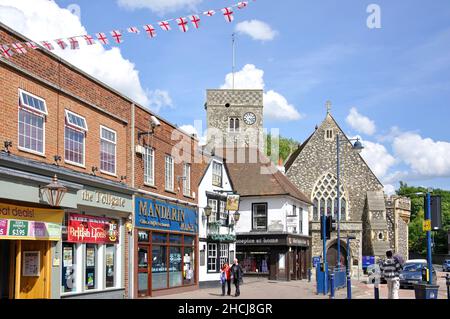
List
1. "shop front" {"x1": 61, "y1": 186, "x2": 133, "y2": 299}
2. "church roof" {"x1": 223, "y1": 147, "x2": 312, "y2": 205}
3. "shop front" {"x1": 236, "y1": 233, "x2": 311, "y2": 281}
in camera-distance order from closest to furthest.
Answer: "shop front" {"x1": 61, "y1": 186, "x2": 133, "y2": 299} < "shop front" {"x1": 236, "y1": 233, "x2": 311, "y2": 281} < "church roof" {"x1": 223, "y1": 147, "x2": 312, "y2": 205}

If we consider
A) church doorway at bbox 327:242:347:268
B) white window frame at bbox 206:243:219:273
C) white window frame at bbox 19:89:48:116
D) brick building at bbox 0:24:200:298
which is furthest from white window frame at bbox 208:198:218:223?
church doorway at bbox 327:242:347:268

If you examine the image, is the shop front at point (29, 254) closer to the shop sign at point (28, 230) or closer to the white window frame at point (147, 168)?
the shop sign at point (28, 230)

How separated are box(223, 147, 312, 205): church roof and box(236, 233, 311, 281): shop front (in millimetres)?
2885

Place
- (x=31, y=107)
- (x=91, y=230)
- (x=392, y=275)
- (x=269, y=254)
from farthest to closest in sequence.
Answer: (x=269, y=254) < (x=91, y=230) < (x=392, y=275) < (x=31, y=107)

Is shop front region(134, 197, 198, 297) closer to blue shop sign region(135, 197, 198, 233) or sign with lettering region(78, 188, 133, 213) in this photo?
blue shop sign region(135, 197, 198, 233)

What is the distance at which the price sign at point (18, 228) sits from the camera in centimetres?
1492

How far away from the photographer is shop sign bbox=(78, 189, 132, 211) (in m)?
18.4

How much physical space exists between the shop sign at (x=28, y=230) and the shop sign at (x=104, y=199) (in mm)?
1636

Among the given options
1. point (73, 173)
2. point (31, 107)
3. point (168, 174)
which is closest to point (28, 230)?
point (73, 173)

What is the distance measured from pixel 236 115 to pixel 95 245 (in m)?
51.1

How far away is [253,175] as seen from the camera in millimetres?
43188

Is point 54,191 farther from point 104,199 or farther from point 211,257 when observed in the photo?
point 211,257

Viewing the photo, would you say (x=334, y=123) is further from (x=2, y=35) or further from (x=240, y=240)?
(x=2, y=35)
